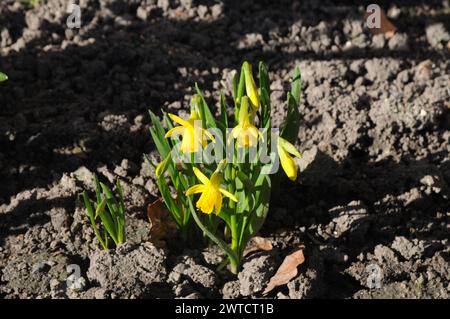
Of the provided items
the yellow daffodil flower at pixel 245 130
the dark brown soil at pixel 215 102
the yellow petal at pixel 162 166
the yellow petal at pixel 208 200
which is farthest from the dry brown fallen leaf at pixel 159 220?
the yellow daffodil flower at pixel 245 130

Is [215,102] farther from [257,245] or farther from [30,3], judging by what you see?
[30,3]

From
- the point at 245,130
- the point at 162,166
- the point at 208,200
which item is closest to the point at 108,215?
the point at 162,166

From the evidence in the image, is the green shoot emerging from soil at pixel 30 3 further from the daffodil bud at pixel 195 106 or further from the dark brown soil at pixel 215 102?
the daffodil bud at pixel 195 106

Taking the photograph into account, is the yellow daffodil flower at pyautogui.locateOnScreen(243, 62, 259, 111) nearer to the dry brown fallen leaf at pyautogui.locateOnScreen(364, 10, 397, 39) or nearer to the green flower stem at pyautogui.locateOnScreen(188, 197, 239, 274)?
the green flower stem at pyautogui.locateOnScreen(188, 197, 239, 274)

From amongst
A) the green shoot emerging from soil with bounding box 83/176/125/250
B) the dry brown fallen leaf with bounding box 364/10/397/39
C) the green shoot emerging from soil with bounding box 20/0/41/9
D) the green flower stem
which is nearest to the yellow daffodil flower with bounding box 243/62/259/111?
the green flower stem

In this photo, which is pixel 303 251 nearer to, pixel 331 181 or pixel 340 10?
pixel 331 181

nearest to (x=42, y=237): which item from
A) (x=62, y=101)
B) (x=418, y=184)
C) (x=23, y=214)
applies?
(x=23, y=214)
